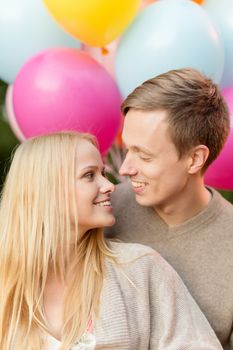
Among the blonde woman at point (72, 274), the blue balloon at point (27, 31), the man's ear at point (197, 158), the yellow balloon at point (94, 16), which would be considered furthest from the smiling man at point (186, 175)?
the blue balloon at point (27, 31)

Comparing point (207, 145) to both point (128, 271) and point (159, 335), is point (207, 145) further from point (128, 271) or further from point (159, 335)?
point (159, 335)

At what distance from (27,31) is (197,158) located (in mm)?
739

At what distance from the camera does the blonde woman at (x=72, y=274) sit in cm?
190

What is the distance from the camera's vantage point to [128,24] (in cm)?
221

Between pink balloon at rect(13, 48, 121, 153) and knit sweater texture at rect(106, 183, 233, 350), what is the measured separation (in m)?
0.37

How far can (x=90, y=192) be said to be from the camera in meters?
1.92

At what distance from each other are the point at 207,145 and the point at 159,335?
22.8 inches

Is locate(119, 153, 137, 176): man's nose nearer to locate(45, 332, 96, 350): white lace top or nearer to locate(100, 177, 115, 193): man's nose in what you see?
locate(100, 177, 115, 193): man's nose

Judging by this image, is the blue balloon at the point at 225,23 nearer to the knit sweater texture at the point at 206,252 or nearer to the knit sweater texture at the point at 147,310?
the knit sweater texture at the point at 206,252

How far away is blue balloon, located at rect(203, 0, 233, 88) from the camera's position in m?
2.29

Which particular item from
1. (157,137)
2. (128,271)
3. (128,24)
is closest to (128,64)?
(128,24)

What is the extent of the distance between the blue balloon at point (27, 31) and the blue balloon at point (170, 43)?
0.87ft

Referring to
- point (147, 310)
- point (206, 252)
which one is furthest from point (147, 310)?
point (206, 252)

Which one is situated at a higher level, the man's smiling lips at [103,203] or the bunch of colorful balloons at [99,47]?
the bunch of colorful balloons at [99,47]
